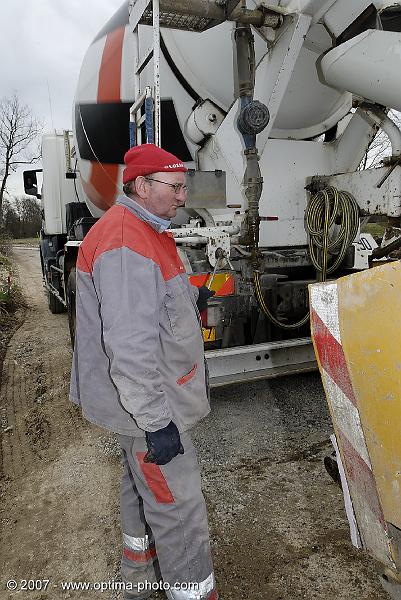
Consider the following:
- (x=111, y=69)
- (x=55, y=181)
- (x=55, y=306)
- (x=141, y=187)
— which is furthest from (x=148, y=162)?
(x=55, y=306)

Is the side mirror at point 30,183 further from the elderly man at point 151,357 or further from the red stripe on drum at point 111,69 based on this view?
the elderly man at point 151,357

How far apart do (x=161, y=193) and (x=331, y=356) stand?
88 cm

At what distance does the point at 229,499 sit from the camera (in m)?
2.67

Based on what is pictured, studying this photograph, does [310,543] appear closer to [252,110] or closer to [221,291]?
[221,291]

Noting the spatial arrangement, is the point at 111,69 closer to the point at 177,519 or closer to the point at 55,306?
the point at 177,519

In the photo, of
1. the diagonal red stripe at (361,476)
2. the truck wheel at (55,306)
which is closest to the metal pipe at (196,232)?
the diagonal red stripe at (361,476)

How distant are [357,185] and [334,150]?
626mm

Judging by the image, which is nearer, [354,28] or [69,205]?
[354,28]

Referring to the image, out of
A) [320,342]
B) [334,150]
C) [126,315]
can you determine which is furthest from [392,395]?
[334,150]

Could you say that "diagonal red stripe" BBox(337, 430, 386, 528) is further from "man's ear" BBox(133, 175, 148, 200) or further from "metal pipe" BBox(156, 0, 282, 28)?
"metal pipe" BBox(156, 0, 282, 28)

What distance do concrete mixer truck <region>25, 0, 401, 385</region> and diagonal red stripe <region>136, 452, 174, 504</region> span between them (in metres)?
1.49

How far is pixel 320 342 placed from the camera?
164cm

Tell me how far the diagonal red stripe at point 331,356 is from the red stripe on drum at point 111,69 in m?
3.10

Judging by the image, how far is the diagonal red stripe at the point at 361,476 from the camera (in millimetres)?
1492
